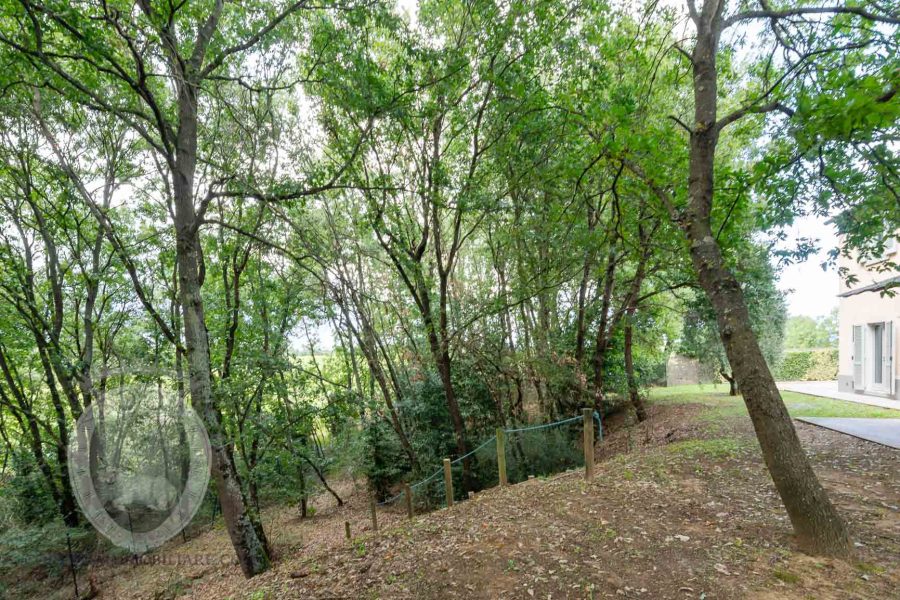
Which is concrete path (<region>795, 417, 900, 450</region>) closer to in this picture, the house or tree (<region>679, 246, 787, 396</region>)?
the house

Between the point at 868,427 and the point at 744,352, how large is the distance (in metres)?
5.84

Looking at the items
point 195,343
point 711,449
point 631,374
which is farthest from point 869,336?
point 195,343

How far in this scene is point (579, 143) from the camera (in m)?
5.93

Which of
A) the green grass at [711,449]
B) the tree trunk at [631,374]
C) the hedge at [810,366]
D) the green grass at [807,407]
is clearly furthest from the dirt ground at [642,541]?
the hedge at [810,366]

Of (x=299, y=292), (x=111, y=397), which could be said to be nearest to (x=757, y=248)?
(x=299, y=292)

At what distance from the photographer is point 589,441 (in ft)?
17.9

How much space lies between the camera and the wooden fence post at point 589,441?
208 inches

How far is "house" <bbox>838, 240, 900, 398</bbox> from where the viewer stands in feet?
33.0

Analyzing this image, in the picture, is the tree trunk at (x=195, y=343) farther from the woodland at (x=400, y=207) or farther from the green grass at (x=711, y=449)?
the green grass at (x=711, y=449)

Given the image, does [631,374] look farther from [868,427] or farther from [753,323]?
[868,427]

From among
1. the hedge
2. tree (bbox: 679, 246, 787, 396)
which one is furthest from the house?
the hedge

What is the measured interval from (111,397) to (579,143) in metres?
10.1

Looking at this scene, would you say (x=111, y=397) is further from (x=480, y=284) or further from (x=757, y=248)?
(x=757, y=248)

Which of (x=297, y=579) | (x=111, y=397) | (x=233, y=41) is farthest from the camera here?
(x=111, y=397)
